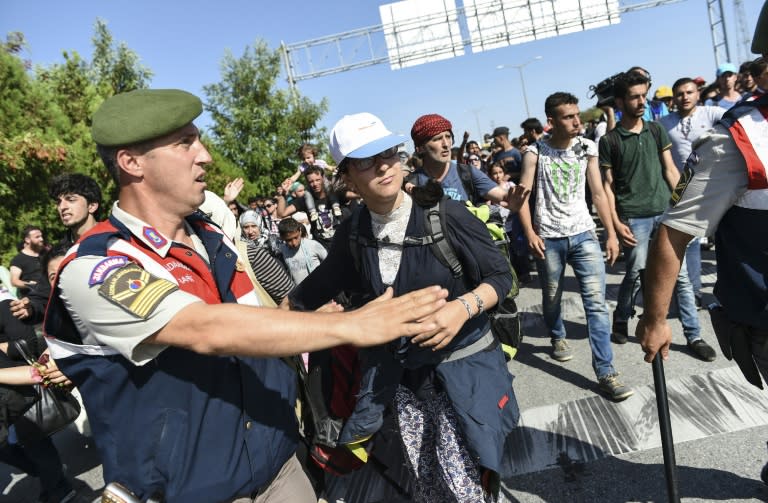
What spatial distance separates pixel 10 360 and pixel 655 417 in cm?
443

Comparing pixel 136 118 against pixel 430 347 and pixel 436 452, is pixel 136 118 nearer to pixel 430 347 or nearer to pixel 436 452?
pixel 430 347

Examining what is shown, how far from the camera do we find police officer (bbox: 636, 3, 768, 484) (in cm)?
165

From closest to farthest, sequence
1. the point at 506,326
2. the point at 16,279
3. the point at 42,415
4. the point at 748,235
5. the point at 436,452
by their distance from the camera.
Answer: the point at 748,235 < the point at 436,452 < the point at 506,326 < the point at 42,415 < the point at 16,279

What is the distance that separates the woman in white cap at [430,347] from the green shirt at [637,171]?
8.57 ft

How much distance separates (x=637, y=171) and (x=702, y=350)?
1507mm

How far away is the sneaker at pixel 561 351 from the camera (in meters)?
4.53

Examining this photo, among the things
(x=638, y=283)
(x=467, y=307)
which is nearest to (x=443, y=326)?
(x=467, y=307)

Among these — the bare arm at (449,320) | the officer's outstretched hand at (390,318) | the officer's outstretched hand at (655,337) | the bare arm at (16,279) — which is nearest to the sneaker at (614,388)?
the officer's outstretched hand at (655,337)

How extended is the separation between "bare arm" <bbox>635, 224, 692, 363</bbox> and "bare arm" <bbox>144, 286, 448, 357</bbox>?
46.1 inches

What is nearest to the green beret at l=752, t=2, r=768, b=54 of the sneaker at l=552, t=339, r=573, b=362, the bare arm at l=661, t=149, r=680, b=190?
the bare arm at l=661, t=149, r=680, b=190

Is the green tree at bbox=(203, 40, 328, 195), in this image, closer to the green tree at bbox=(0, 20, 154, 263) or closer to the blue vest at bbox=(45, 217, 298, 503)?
the green tree at bbox=(0, 20, 154, 263)

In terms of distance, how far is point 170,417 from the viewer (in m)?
1.47

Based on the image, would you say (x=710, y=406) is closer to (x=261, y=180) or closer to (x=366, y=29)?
(x=261, y=180)

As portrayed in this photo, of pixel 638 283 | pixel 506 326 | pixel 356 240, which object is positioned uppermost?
pixel 356 240
